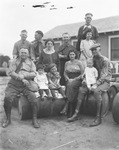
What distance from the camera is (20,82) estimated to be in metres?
5.71

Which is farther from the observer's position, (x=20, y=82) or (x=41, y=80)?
(x=41, y=80)

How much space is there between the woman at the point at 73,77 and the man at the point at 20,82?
0.93 meters

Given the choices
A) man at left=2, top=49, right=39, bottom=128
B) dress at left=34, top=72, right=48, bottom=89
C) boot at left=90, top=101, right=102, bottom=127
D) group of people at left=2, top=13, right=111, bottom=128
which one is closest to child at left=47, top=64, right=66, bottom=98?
group of people at left=2, top=13, right=111, bottom=128

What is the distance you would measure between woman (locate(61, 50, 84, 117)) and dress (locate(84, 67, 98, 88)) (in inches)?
12.2

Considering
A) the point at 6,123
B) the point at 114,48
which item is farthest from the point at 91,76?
the point at 114,48

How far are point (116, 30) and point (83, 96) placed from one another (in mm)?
9180

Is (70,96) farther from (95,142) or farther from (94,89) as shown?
(95,142)

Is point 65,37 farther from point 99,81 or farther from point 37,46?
point 99,81

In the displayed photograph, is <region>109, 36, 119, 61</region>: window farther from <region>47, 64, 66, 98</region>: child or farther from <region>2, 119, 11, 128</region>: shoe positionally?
<region>2, 119, 11, 128</region>: shoe

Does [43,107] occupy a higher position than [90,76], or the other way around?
[90,76]

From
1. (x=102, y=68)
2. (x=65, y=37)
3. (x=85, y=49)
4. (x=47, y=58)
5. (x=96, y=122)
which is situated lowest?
(x=96, y=122)

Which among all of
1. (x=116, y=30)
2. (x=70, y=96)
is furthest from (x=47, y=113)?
(x=116, y=30)

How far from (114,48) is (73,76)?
8.84 meters

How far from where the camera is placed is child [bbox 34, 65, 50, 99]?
6004 millimetres
